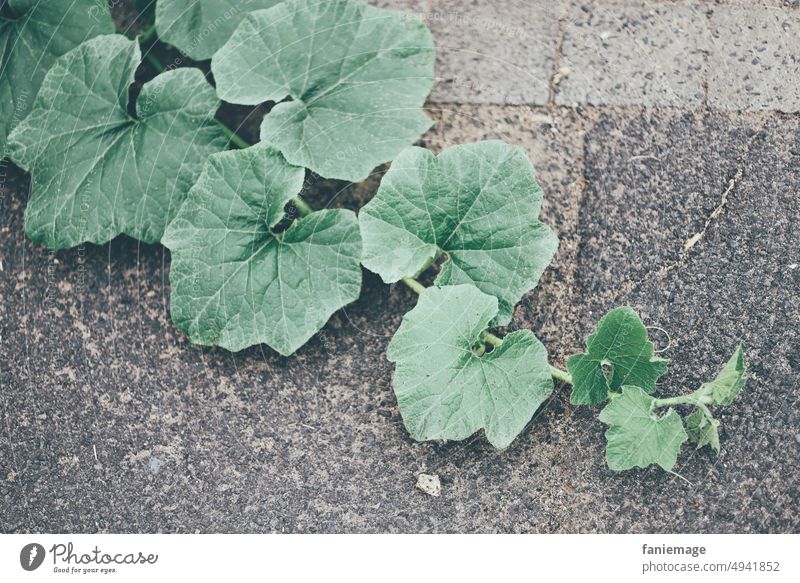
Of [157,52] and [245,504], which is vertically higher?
[157,52]

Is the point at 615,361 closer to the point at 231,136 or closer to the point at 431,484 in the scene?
the point at 431,484

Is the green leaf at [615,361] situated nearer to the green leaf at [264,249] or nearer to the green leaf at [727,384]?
the green leaf at [727,384]

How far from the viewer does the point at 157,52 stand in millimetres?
2037

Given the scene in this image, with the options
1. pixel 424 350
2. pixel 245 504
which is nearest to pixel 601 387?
pixel 424 350

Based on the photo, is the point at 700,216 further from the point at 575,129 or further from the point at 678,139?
the point at 575,129

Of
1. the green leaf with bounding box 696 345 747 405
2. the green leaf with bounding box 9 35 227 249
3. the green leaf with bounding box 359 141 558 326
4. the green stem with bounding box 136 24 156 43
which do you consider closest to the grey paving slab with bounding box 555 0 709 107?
the green leaf with bounding box 359 141 558 326

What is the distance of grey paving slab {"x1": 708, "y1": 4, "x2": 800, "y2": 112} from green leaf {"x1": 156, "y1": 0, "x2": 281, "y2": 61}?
1195mm

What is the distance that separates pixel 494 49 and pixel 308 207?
686 millimetres

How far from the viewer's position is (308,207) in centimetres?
193
